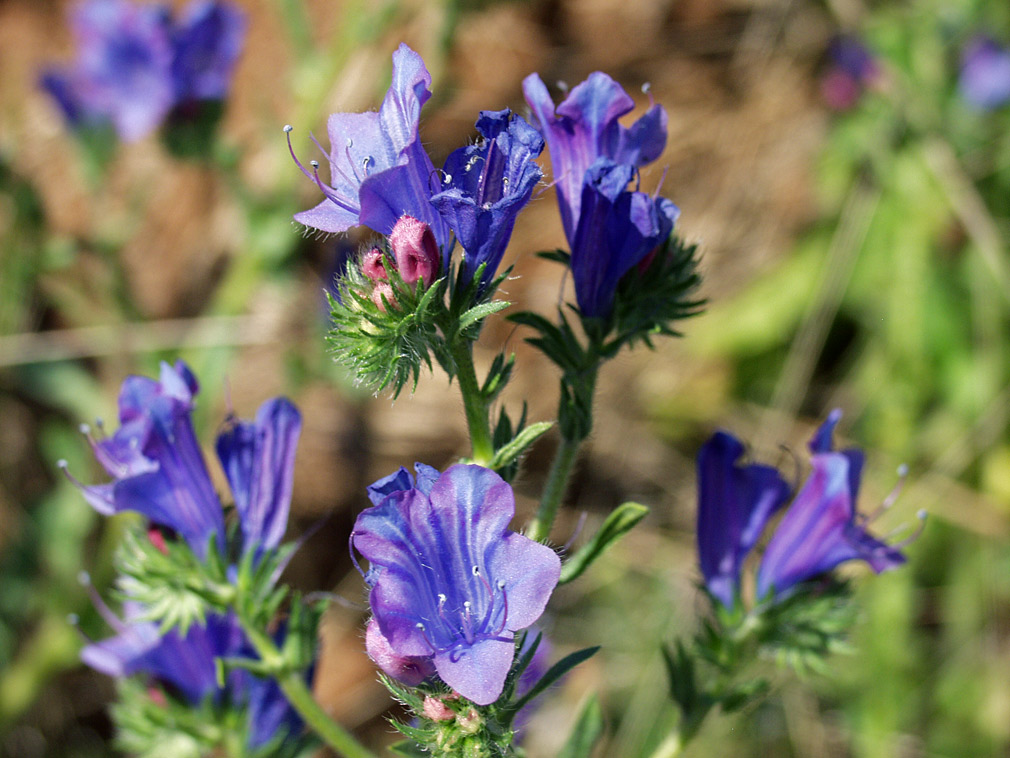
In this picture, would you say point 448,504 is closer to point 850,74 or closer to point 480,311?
point 480,311

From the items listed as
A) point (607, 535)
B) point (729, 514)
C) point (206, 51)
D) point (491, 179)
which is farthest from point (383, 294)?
point (206, 51)

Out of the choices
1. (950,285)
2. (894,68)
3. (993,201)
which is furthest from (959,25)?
(950,285)

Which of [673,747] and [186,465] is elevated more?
[186,465]

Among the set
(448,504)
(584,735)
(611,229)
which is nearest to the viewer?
(448,504)

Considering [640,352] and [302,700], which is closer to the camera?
[302,700]

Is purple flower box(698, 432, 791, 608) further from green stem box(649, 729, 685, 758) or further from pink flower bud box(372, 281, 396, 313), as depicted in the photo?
pink flower bud box(372, 281, 396, 313)

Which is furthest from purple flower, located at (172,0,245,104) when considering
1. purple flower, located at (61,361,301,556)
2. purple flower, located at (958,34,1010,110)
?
purple flower, located at (958,34,1010,110)

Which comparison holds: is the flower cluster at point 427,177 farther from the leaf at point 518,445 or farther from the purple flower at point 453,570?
the purple flower at point 453,570

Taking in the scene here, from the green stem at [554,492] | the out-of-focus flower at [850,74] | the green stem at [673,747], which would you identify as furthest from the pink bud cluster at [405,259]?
the out-of-focus flower at [850,74]
